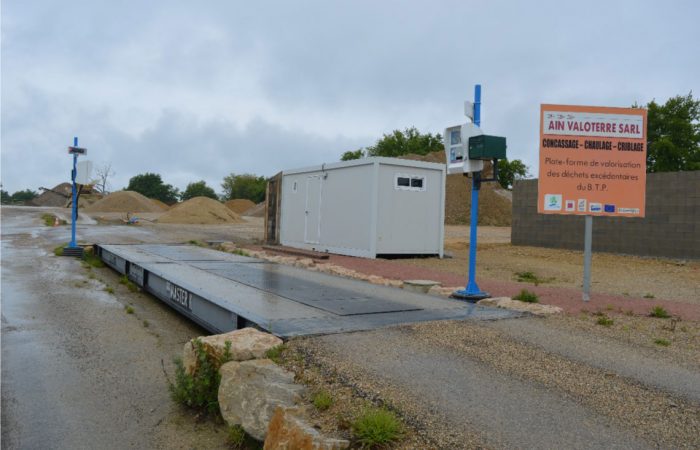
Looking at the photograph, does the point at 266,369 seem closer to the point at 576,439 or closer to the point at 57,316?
the point at 576,439


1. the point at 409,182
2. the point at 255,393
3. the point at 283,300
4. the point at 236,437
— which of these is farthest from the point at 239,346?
the point at 409,182

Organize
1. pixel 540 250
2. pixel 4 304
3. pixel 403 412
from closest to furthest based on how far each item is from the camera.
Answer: pixel 403 412, pixel 4 304, pixel 540 250

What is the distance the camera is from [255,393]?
145 inches

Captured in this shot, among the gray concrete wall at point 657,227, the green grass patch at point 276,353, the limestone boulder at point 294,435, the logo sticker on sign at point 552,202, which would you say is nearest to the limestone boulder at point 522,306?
the logo sticker on sign at point 552,202

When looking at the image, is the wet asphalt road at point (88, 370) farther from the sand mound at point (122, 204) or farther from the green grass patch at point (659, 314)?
the sand mound at point (122, 204)

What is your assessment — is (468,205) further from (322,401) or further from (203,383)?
(322,401)

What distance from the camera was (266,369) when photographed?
3896 mm

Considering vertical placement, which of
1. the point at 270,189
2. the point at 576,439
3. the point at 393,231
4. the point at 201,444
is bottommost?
the point at 201,444

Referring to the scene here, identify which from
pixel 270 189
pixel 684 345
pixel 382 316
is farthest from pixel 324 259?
pixel 684 345

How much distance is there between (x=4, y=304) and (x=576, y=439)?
26.2ft

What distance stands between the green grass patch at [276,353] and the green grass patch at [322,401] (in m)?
0.73

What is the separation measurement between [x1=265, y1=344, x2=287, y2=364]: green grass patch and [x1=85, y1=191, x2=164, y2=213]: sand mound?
214 ft

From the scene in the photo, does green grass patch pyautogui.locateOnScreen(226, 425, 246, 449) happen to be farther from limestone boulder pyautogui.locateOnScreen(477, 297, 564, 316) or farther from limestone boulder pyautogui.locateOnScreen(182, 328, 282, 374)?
limestone boulder pyautogui.locateOnScreen(477, 297, 564, 316)

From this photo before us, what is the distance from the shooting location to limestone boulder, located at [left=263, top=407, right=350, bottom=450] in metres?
2.89
